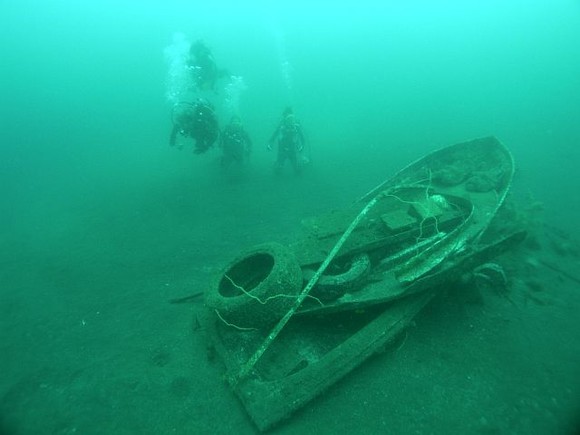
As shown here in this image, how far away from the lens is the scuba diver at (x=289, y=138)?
1070 cm

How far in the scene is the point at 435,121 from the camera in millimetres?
18203

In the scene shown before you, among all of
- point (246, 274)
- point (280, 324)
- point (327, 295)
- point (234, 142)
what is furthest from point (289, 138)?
point (280, 324)

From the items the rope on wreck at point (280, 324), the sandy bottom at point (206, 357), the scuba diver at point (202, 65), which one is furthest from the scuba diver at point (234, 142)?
the rope on wreck at point (280, 324)

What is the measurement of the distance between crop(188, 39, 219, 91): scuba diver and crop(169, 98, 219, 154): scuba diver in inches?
172

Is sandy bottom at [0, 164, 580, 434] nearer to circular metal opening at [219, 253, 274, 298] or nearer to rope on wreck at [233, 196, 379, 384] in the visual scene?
rope on wreck at [233, 196, 379, 384]

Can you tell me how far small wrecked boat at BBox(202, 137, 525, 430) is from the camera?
12.0 feet

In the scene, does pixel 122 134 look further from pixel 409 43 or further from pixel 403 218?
pixel 409 43

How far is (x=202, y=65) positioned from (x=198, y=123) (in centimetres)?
521

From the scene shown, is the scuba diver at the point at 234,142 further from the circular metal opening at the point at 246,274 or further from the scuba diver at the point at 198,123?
the circular metal opening at the point at 246,274

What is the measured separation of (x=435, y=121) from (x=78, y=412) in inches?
761

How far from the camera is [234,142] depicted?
11.1m

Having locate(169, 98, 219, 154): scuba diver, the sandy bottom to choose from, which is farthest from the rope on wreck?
locate(169, 98, 219, 154): scuba diver

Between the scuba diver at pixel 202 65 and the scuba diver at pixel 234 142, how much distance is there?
383 centimetres

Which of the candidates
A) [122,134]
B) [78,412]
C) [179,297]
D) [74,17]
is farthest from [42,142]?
[74,17]
